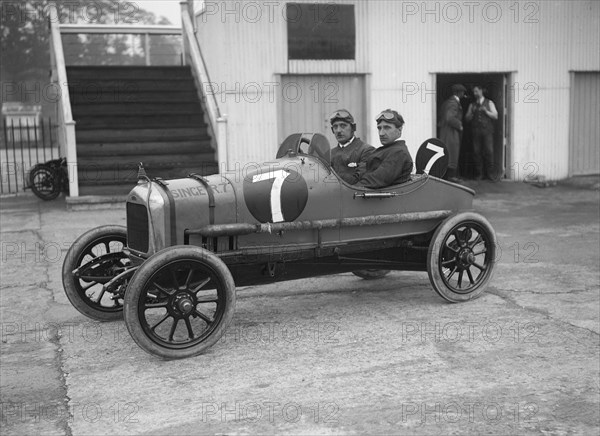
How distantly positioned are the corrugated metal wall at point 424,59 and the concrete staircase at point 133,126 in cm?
107

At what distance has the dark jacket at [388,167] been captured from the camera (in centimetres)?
705

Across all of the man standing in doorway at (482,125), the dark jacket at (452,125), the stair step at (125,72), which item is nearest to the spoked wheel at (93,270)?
the dark jacket at (452,125)

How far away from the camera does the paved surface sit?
15.9 feet

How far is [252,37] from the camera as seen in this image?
49.8ft

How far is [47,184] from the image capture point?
595 inches

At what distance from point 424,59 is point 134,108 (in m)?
6.04

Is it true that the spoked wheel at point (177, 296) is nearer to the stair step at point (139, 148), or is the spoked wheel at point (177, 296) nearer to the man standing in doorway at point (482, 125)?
the stair step at point (139, 148)

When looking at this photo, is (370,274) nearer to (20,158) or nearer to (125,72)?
(125,72)

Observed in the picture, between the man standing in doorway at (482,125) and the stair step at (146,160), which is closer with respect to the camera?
the stair step at (146,160)

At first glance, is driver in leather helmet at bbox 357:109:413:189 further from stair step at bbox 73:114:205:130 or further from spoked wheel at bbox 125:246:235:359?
stair step at bbox 73:114:205:130

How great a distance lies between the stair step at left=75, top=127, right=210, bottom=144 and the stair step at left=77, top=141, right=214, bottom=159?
134 mm

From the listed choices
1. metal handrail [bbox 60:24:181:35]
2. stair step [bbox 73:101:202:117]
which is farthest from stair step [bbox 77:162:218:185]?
metal handrail [bbox 60:24:181:35]

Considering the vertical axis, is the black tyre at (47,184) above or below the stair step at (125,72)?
below

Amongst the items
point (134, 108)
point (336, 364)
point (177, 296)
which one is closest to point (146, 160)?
point (134, 108)
